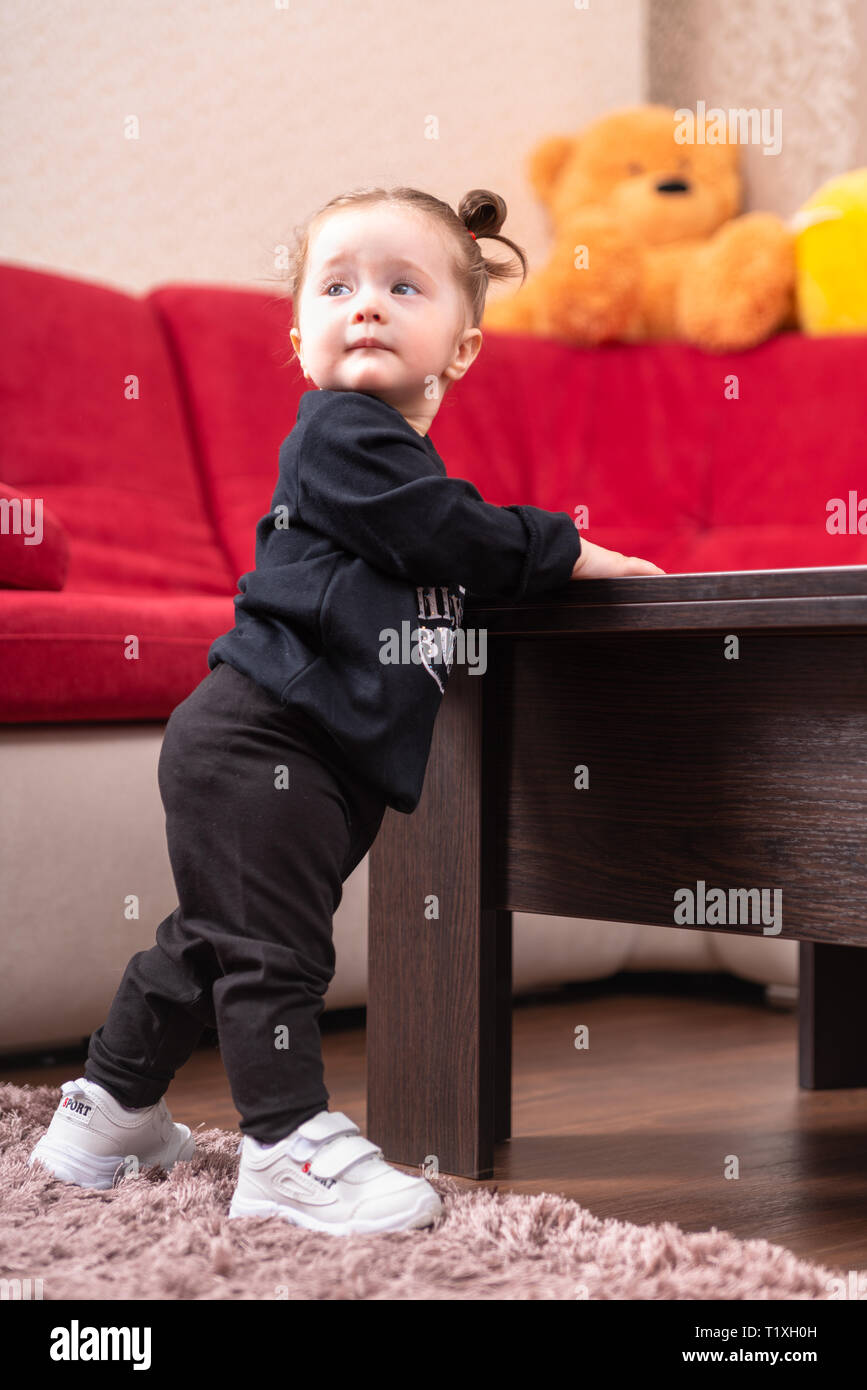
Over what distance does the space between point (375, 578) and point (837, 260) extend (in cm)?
155

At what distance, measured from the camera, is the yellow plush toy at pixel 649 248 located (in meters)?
2.29

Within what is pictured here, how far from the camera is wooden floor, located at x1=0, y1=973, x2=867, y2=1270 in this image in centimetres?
99

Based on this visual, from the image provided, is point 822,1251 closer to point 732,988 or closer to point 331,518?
point 331,518

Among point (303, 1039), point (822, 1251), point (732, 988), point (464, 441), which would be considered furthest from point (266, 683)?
point (464, 441)

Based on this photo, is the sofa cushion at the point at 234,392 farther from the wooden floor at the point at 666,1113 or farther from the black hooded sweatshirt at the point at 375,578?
the black hooded sweatshirt at the point at 375,578

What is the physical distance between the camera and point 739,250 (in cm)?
230

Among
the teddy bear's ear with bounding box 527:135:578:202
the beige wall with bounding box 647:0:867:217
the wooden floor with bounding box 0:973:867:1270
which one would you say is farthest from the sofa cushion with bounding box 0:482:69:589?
the beige wall with bounding box 647:0:867:217

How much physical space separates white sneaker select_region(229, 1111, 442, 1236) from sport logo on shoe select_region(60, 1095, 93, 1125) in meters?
0.14

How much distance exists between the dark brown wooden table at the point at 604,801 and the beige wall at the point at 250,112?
1.11 m

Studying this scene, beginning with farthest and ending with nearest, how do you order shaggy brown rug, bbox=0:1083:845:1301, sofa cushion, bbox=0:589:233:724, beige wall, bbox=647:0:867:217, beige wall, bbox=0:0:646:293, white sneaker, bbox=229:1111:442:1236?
beige wall, bbox=647:0:867:217
beige wall, bbox=0:0:646:293
sofa cushion, bbox=0:589:233:724
white sneaker, bbox=229:1111:442:1236
shaggy brown rug, bbox=0:1083:845:1301

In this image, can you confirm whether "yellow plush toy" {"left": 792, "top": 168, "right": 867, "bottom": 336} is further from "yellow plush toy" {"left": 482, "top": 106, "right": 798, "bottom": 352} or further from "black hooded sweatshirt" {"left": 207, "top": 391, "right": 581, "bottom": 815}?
"black hooded sweatshirt" {"left": 207, "top": 391, "right": 581, "bottom": 815}

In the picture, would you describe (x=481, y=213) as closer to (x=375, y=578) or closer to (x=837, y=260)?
(x=375, y=578)

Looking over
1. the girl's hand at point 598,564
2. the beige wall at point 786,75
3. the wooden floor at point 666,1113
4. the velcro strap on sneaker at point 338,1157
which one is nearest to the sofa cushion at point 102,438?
the wooden floor at point 666,1113

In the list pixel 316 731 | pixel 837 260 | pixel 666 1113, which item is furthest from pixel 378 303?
pixel 837 260
